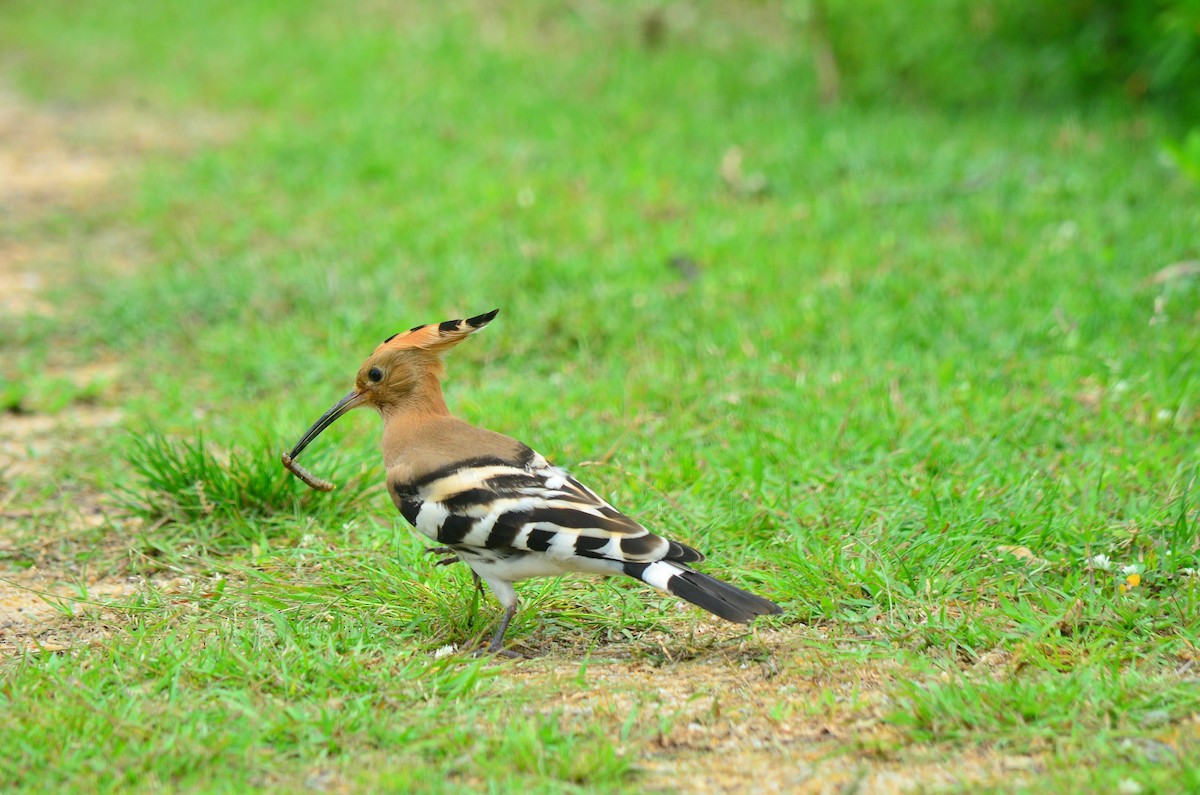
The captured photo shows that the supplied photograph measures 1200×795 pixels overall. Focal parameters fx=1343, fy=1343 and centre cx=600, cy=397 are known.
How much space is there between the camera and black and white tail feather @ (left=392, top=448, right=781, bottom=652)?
3174 mm

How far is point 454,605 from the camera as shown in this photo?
3.57 meters

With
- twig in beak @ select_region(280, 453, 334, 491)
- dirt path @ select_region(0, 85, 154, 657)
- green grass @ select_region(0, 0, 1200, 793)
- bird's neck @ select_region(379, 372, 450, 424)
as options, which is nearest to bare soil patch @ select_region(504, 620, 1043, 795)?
green grass @ select_region(0, 0, 1200, 793)

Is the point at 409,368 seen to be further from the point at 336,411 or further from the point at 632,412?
the point at 632,412

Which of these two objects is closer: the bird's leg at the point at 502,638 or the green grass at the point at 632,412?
the green grass at the point at 632,412

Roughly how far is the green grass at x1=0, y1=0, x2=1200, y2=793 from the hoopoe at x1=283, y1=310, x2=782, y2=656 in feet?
0.85

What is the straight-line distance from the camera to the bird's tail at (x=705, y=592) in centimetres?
311

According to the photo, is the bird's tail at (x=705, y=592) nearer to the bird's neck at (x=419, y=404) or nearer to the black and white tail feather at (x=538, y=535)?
the black and white tail feather at (x=538, y=535)

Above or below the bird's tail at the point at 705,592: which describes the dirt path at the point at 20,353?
above

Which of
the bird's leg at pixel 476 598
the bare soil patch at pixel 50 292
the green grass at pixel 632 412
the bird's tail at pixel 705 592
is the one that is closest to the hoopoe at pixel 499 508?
the bird's tail at pixel 705 592

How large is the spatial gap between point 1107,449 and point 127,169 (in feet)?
21.8

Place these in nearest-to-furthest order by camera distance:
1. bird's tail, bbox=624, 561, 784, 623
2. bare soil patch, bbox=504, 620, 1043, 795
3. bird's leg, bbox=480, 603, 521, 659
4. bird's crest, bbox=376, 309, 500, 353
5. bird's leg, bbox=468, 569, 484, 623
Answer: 1. bare soil patch, bbox=504, 620, 1043, 795
2. bird's tail, bbox=624, 561, 784, 623
3. bird's leg, bbox=480, 603, 521, 659
4. bird's leg, bbox=468, 569, 484, 623
5. bird's crest, bbox=376, 309, 500, 353

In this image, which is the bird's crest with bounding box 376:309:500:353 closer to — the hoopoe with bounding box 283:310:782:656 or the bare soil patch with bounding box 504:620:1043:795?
the hoopoe with bounding box 283:310:782:656

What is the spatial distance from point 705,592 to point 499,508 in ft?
1.77

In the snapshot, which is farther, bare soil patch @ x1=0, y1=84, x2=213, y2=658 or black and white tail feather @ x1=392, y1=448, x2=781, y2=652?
bare soil patch @ x1=0, y1=84, x2=213, y2=658
